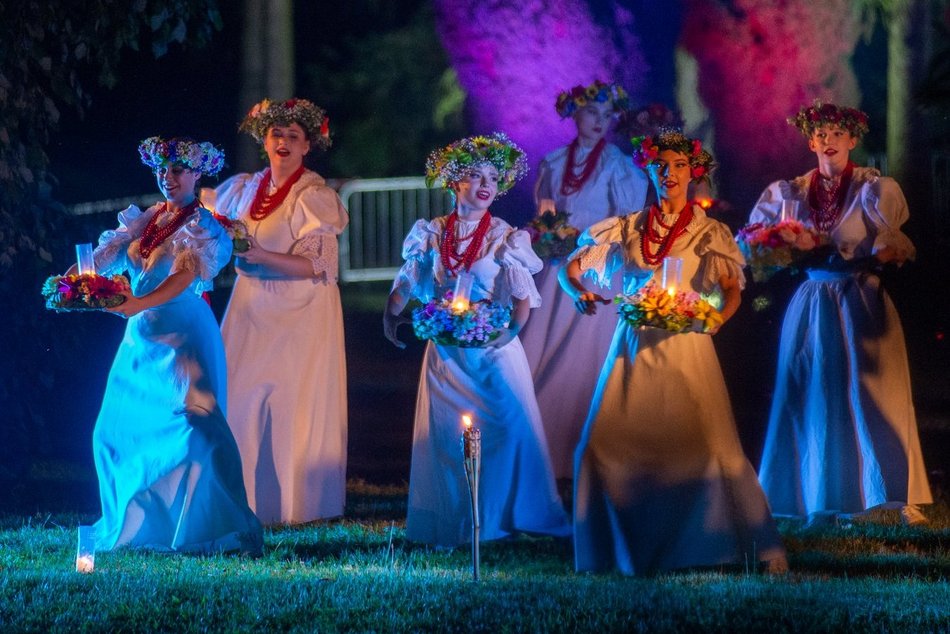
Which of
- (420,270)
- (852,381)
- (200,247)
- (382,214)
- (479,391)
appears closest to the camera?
(200,247)

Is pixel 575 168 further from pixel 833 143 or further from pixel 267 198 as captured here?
pixel 267 198

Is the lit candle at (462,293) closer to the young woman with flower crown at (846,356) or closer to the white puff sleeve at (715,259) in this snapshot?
the white puff sleeve at (715,259)

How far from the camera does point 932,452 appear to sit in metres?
11.9

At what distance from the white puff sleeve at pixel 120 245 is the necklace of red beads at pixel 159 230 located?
60mm

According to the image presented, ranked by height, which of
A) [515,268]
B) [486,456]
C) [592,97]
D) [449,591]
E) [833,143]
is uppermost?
[592,97]

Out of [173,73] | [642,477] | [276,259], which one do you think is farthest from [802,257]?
[173,73]

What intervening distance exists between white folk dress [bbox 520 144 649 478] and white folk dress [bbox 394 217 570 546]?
168 cm

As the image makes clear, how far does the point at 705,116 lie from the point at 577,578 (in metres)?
7.60

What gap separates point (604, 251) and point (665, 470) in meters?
1.18

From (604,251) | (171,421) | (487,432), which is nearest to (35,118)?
(171,421)

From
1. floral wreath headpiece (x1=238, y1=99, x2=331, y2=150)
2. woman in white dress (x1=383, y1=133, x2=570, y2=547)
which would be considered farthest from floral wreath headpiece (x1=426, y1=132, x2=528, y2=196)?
floral wreath headpiece (x1=238, y1=99, x2=331, y2=150)

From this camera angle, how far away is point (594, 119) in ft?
35.3

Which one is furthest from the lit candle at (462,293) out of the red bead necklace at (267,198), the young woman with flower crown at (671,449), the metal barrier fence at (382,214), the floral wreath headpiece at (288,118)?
the metal barrier fence at (382,214)

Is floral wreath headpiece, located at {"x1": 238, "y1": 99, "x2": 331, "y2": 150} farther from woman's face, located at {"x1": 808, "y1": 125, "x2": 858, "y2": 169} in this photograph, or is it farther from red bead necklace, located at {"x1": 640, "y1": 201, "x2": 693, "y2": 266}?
woman's face, located at {"x1": 808, "y1": 125, "x2": 858, "y2": 169}
